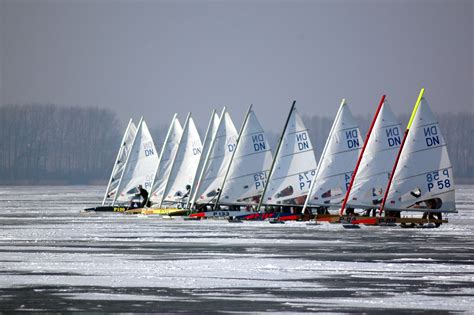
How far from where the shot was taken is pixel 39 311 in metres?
22.6

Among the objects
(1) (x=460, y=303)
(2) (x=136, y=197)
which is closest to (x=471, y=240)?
(1) (x=460, y=303)

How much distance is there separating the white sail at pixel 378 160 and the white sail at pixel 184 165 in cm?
1819

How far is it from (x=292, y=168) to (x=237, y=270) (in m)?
28.0

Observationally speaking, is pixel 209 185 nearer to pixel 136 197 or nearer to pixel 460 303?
pixel 136 197

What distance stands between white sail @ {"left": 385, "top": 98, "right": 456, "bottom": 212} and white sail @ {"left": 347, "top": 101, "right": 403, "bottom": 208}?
167 cm

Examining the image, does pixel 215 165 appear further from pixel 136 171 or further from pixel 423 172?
pixel 423 172

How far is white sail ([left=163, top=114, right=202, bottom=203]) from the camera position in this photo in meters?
68.8

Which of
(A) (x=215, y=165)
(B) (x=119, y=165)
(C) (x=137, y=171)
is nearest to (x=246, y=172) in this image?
(A) (x=215, y=165)

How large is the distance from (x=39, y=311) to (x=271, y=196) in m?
35.1

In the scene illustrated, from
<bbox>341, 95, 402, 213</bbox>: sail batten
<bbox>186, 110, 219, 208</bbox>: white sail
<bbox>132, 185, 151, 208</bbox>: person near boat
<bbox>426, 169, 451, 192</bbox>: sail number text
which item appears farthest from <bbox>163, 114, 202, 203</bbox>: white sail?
<bbox>426, 169, 451, 192</bbox>: sail number text

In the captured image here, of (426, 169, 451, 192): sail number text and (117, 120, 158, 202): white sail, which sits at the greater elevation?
(426, 169, 451, 192): sail number text

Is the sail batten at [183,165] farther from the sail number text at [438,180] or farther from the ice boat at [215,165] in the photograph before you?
the sail number text at [438,180]

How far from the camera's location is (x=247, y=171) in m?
60.5

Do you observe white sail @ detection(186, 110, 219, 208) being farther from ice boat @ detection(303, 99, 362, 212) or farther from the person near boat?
ice boat @ detection(303, 99, 362, 212)
